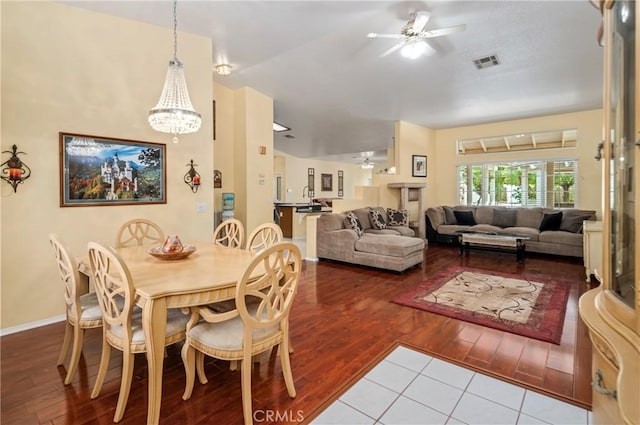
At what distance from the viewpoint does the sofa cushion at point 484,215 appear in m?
6.96

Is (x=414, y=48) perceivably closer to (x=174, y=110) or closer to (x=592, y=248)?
(x=174, y=110)

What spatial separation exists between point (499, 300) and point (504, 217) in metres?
3.95

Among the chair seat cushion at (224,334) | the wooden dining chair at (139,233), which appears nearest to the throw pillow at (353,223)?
the wooden dining chair at (139,233)

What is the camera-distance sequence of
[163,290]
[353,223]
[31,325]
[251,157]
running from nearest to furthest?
[163,290]
[31,325]
[251,157]
[353,223]

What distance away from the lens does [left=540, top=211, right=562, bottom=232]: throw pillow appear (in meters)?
5.97

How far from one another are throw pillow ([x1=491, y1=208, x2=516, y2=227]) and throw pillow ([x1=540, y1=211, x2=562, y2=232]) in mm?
611

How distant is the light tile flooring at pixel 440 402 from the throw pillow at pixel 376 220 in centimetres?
383

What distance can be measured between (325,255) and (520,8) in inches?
160

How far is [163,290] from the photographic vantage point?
5.38 ft

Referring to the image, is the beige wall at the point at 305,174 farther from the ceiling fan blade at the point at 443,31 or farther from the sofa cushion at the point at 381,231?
the ceiling fan blade at the point at 443,31

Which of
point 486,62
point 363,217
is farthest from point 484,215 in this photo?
point 486,62

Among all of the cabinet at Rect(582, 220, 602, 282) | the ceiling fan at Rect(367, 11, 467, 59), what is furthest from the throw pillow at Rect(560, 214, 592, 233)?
the ceiling fan at Rect(367, 11, 467, 59)

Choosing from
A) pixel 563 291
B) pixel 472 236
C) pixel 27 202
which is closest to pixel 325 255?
pixel 472 236

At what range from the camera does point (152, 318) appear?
5.25 ft
